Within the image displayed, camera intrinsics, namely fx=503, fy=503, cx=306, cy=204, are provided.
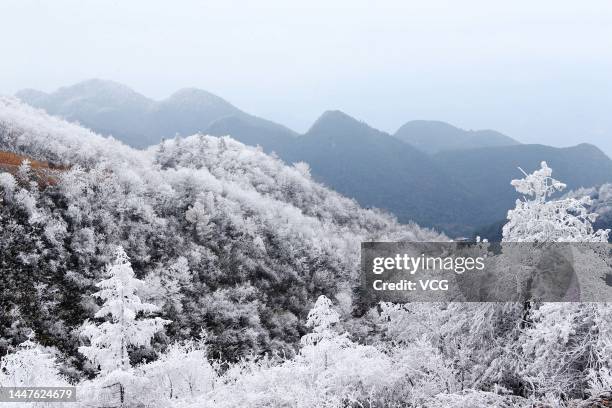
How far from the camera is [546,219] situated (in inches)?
478

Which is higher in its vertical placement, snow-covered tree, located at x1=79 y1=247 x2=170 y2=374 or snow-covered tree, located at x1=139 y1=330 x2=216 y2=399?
snow-covered tree, located at x1=79 y1=247 x2=170 y2=374

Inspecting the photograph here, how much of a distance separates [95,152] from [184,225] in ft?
33.7

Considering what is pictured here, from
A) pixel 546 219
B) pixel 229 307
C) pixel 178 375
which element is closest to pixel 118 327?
pixel 178 375

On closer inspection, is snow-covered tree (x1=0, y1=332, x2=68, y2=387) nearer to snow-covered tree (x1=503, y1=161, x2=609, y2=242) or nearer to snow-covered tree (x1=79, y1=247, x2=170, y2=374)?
snow-covered tree (x1=79, y1=247, x2=170, y2=374)

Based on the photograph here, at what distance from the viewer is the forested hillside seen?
23453mm

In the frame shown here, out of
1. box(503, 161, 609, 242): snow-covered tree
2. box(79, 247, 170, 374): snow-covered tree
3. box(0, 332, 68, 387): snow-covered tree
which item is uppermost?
box(503, 161, 609, 242): snow-covered tree

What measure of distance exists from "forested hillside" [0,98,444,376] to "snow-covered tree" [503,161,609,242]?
1647 cm

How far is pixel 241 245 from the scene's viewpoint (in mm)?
35188

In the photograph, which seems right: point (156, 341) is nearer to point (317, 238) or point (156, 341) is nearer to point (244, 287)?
point (244, 287)

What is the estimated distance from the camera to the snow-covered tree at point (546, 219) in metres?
12.0

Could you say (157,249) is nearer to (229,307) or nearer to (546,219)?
(229,307)

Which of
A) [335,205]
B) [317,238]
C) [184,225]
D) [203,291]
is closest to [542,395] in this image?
[203,291]

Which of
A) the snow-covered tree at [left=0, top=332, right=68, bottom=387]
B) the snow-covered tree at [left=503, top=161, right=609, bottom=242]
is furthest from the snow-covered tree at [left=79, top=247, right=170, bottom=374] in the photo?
the snow-covered tree at [left=503, top=161, right=609, bottom=242]

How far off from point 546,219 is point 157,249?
23538 millimetres
